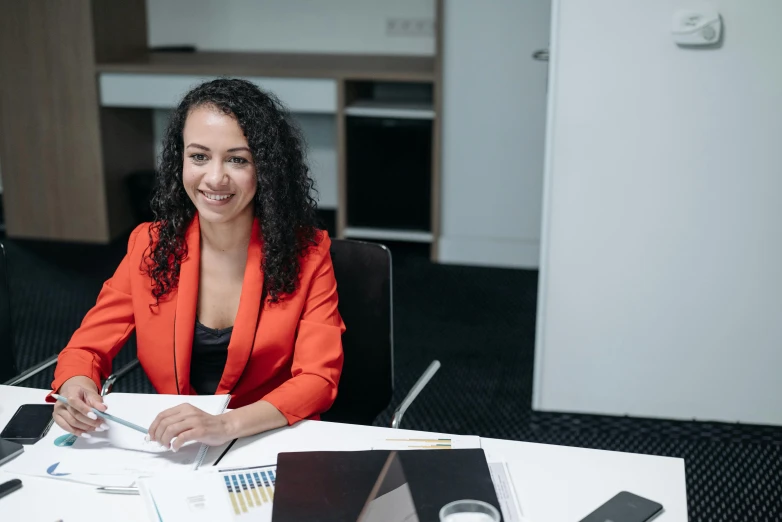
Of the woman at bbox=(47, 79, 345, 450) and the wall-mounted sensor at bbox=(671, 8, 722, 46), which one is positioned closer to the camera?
the woman at bbox=(47, 79, 345, 450)

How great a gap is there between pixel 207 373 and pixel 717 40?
159 centimetres

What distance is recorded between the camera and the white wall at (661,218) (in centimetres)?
239

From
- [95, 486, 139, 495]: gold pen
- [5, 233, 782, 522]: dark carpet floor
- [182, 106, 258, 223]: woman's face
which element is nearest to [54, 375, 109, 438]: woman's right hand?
[95, 486, 139, 495]: gold pen

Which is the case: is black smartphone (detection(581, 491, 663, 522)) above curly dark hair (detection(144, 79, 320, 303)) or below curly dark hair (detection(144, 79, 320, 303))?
below

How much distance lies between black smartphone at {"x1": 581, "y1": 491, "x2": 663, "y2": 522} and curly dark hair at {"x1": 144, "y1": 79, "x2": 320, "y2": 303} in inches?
27.4

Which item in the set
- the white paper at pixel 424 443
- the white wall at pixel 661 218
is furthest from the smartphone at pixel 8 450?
the white wall at pixel 661 218

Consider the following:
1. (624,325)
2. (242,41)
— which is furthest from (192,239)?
(242,41)

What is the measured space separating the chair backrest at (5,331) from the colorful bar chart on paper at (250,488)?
0.89m

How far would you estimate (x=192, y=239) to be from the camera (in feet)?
5.47

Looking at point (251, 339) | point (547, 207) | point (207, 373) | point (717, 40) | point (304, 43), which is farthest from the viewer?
point (304, 43)

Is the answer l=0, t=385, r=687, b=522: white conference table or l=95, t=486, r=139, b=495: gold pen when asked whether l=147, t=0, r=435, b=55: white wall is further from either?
l=95, t=486, r=139, b=495: gold pen

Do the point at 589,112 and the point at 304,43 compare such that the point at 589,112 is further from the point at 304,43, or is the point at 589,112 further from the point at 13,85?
the point at 13,85

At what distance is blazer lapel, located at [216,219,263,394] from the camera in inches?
63.3

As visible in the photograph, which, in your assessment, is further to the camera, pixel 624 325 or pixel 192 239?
pixel 624 325
